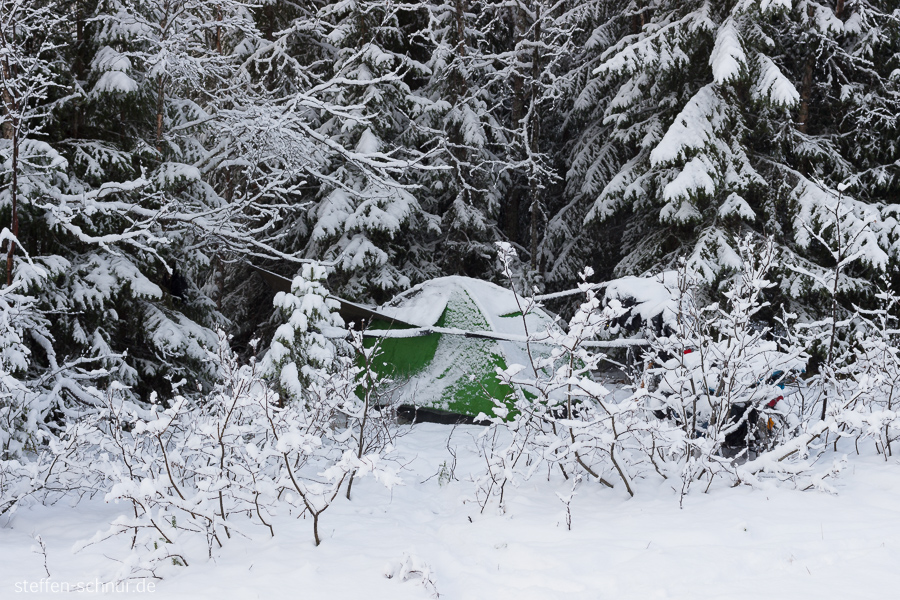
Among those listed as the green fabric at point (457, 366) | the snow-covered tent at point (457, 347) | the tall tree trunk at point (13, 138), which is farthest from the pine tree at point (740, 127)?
the tall tree trunk at point (13, 138)

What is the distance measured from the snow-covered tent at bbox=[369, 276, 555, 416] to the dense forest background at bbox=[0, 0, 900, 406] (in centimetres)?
168

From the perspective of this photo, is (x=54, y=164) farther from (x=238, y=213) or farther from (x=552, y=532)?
(x=552, y=532)

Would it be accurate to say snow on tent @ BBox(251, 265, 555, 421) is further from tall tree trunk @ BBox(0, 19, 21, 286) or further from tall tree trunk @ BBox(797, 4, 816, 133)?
tall tree trunk @ BBox(797, 4, 816, 133)

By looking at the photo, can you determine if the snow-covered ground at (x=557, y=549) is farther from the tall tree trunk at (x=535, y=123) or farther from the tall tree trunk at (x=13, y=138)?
the tall tree trunk at (x=535, y=123)

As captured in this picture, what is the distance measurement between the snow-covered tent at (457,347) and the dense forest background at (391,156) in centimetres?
168

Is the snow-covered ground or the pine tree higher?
the pine tree

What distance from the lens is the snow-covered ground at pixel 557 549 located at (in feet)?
10.5

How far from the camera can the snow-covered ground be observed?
319 cm

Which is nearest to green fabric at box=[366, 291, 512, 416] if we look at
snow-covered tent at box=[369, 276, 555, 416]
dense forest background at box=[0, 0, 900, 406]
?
snow-covered tent at box=[369, 276, 555, 416]

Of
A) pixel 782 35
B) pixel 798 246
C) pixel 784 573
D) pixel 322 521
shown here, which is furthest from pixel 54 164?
pixel 782 35

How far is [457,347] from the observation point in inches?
313

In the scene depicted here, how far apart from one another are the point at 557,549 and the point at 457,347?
4356 millimetres

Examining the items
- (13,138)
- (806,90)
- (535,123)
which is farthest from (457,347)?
(806,90)

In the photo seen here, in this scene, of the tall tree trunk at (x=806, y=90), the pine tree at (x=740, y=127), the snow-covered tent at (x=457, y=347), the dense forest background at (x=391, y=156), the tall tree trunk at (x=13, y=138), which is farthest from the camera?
the tall tree trunk at (x=806, y=90)
